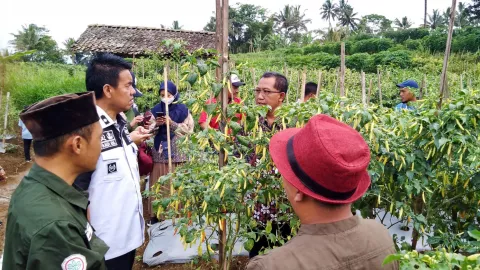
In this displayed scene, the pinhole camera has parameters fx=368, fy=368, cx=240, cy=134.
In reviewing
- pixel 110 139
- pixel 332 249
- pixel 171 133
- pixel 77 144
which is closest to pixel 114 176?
pixel 110 139

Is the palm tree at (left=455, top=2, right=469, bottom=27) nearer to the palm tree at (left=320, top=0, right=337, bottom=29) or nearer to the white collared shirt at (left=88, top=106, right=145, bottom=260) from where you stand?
the palm tree at (left=320, top=0, right=337, bottom=29)

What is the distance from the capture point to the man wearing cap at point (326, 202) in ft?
3.11

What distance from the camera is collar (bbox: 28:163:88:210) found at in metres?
1.29

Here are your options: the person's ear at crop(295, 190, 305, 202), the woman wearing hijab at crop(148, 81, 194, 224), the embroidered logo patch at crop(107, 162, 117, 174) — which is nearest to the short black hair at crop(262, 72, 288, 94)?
the embroidered logo patch at crop(107, 162, 117, 174)

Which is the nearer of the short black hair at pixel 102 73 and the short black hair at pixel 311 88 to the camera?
the short black hair at pixel 102 73

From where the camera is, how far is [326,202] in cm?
100

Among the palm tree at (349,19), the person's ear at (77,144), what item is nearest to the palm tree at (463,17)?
the palm tree at (349,19)

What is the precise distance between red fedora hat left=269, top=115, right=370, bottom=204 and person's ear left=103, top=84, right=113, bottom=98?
137cm

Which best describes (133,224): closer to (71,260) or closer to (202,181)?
(202,181)

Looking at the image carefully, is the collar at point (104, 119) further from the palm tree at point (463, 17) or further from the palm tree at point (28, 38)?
the palm tree at point (463, 17)

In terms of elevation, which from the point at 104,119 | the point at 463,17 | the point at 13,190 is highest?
the point at 463,17

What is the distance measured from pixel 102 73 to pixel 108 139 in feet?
1.28

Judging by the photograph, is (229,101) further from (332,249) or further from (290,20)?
(290,20)

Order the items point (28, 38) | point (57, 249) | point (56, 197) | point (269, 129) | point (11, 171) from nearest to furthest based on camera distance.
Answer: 1. point (57, 249)
2. point (56, 197)
3. point (269, 129)
4. point (11, 171)
5. point (28, 38)
